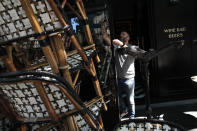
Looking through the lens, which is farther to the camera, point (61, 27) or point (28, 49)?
point (28, 49)

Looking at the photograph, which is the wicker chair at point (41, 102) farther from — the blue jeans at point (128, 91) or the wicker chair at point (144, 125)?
the blue jeans at point (128, 91)

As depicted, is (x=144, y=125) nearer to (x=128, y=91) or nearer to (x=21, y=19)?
(x=21, y=19)

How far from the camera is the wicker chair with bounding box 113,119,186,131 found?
1.53 metres

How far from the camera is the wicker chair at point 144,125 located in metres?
1.53

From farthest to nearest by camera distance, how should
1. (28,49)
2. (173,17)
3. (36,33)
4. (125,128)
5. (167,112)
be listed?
(173,17)
(167,112)
(28,49)
(125,128)
(36,33)

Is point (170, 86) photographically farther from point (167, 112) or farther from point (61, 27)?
point (61, 27)

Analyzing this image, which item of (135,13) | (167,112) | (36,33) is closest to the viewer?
(36,33)

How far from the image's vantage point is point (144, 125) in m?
1.62

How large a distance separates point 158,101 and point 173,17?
2.06m

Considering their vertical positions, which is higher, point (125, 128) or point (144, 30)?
point (144, 30)

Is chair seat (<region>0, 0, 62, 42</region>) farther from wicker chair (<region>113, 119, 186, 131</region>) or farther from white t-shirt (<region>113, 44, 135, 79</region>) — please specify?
white t-shirt (<region>113, 44, 135, 79</region>)

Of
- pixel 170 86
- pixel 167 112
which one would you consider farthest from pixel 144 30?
pixel 167 112

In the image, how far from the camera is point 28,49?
2.06 m

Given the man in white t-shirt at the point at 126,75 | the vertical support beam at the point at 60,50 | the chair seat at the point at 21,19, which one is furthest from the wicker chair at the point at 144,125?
the man in white t-shirt at the point at 126,75
